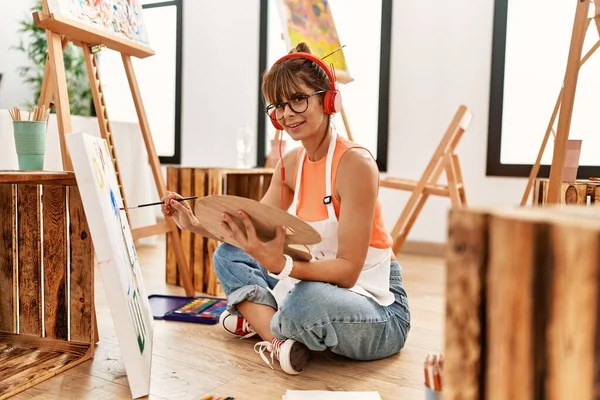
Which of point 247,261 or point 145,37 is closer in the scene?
point 247,261

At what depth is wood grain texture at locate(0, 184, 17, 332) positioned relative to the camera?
155 centimetres

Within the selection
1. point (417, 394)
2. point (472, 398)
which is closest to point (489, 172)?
point (417, 394)

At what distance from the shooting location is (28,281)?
1.54 metres

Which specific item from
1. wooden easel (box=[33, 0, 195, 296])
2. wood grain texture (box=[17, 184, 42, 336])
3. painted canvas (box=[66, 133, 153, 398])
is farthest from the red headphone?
wood grain texture (box=[17, 184, 42, 336])

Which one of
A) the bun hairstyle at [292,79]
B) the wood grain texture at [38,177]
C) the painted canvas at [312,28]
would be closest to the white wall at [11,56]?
the painted canvas at [312,28]

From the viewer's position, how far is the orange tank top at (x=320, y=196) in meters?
1.47

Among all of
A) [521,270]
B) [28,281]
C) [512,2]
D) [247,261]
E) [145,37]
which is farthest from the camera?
[512,2]

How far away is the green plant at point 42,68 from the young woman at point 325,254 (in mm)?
3622

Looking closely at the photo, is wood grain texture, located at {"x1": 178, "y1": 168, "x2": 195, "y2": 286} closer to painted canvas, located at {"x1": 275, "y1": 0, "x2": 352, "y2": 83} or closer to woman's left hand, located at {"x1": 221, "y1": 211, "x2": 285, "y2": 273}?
Result: painted canvas, located at {"x1": 275, "y1": 0, "x2": 352, "y2": 83}

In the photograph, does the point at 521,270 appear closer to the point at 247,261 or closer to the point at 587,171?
the point at 247,261

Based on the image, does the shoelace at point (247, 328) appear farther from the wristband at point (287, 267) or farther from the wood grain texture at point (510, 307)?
the wood grain texture at point (510, 307)

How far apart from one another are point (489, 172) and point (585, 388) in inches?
116

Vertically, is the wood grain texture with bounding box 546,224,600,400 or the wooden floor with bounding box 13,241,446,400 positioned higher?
the wood grain texture with bounding box 546,224,600,400

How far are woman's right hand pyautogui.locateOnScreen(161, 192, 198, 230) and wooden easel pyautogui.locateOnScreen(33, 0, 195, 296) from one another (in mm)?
354
